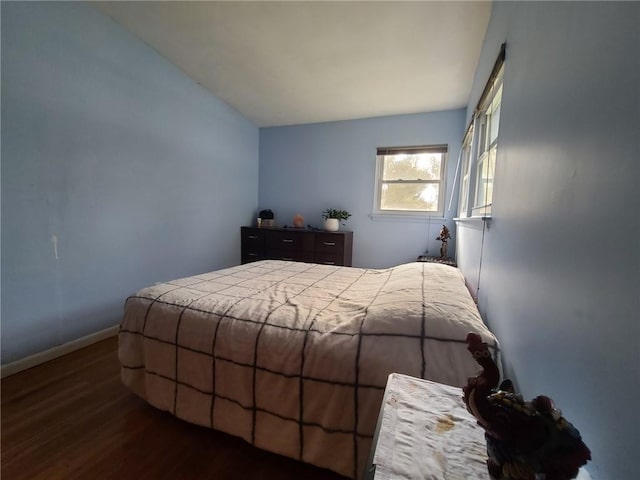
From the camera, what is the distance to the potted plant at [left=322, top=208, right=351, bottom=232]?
3633 mm

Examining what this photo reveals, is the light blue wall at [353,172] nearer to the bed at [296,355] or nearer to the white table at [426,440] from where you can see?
the bed at [296,355]

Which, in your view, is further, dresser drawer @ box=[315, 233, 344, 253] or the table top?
dresser drawer @ box=[315, 233, 344, 253]

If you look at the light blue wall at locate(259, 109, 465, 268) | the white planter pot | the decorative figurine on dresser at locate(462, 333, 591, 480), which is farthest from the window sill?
the decorative figurine on dresser at locate(462, 333, 591, 480)

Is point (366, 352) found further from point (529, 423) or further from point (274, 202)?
point (274, 202)

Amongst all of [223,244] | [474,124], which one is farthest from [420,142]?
[223,244]

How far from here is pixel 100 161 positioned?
2.09m

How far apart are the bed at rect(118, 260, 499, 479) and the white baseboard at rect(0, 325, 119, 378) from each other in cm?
100

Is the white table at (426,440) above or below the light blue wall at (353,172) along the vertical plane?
below

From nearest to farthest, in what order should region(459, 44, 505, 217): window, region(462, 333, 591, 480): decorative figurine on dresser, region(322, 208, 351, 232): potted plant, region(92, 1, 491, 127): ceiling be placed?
region(462, 333, 591, 480): decorative figurine on dresser < region(459, 44, 505, 217): window < region(92, 1, 491, 127): ceiling < region(322, 208, 351, 232): potted plant

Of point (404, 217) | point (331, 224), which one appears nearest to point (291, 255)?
point (331, 224)

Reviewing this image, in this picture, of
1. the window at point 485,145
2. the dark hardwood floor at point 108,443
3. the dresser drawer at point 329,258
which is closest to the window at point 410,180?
the dresser drawer at point 329,258

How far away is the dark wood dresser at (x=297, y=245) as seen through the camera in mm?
3434

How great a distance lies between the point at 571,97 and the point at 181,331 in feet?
5.12

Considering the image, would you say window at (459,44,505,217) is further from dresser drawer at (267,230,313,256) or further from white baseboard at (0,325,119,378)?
white baseboard at (0,325,119,378)
